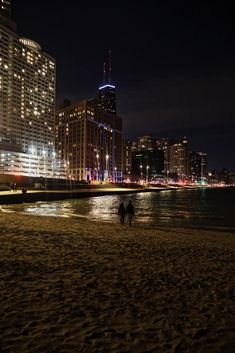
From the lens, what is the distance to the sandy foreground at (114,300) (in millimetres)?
5117

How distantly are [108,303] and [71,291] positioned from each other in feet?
3.61

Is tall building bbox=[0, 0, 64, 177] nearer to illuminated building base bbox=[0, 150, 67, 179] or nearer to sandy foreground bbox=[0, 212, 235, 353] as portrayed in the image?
illuminated building base bbox=[0, 150, 67, 179]

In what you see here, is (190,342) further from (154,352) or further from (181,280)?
(181,280)

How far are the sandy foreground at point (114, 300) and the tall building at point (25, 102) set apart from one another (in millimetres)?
144094

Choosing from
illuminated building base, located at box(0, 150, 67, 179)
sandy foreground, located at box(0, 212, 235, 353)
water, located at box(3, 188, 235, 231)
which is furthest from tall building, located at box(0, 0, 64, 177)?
sandy foreground, located at box(0, 212, 235, 353)

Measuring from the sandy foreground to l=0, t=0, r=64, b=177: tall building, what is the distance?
473 feet

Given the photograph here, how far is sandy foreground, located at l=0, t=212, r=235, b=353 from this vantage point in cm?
512

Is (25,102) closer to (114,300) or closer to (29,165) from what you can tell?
(29,165)

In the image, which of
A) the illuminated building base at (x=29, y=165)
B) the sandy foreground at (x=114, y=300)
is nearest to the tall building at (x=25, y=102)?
the illuminated building base at (x=29, y=165)

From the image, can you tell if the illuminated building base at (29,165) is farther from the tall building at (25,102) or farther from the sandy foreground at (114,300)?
the sandy foreground at (114,300)

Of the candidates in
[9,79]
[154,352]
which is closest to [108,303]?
[154,352]

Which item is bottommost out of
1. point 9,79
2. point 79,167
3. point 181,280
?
point 181,280

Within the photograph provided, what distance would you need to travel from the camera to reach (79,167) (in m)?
197

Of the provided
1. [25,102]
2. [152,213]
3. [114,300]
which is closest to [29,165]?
[25,102]
